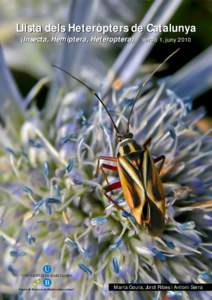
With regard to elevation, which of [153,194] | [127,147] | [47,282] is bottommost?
[47,282]

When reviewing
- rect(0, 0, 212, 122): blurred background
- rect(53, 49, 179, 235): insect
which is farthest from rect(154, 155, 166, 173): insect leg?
rect(0, 0, 212, 122): blurred background

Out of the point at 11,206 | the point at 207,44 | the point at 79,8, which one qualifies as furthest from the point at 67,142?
the point at 207,44

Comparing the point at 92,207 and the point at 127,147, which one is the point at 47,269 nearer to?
the point at 92,207

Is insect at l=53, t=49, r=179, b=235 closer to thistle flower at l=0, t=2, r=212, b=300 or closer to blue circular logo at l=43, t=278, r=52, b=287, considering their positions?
thistle flower at l=0, t=2, r=212, b=300

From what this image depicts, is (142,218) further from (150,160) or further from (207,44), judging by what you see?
(207,44)

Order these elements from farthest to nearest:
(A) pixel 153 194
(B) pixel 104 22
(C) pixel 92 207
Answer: (B) pixel 104 22
(C) pixel 92 207
(A) pixel 153 194

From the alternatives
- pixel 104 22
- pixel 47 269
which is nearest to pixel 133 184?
pixel 47 269
